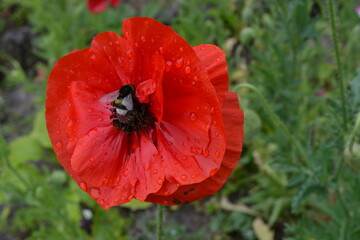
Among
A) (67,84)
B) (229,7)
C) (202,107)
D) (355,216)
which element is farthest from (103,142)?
(229,7)

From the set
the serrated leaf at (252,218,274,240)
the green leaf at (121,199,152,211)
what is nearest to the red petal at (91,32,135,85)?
the green leaf at (121,199,152,211)

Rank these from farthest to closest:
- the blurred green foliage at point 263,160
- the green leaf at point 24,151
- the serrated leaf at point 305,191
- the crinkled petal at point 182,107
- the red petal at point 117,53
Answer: the green leaf at point 24,151
the blurred green foliage at point 263,160
the serrated leaf at point 305,191
the red petal at point 117,53
the crinkled petal at point 182,107

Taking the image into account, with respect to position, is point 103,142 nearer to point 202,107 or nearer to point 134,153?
point 134,153

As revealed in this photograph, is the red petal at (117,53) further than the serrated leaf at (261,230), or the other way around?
the serrated leaf at (261,230)

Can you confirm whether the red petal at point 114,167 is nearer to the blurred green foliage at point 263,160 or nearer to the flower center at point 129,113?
the flower center at point 129,113

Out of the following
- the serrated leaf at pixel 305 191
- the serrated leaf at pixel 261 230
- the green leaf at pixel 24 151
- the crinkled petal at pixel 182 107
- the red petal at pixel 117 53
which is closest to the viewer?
the crinkled petal at pixel 182 107

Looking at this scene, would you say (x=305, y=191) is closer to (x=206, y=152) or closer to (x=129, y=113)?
(x=206, y=152)

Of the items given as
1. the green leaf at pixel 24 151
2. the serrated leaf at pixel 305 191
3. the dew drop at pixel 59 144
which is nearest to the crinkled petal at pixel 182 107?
the dew drop at pixel 59 144
